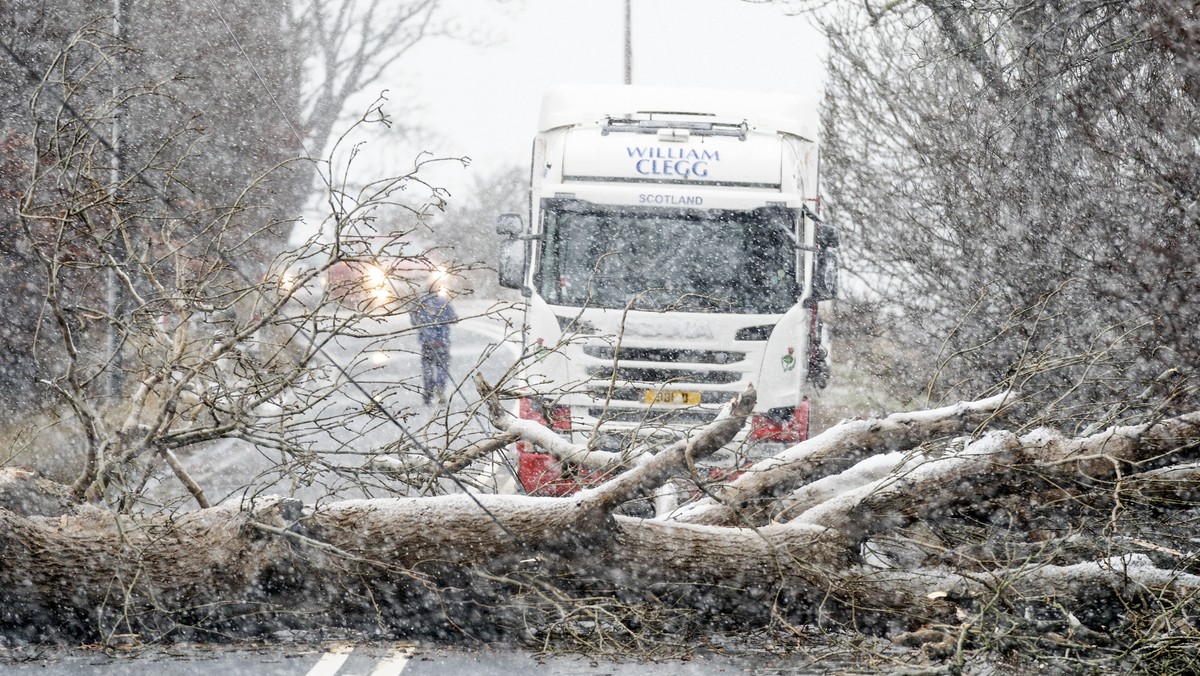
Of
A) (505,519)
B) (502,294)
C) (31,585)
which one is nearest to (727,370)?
(505,519)

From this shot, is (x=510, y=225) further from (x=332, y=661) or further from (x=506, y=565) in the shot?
(x=506, y=565)

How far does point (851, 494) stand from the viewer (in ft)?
17.6

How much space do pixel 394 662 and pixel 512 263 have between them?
4.08m

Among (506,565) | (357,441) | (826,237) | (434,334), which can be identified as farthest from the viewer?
(357,441)

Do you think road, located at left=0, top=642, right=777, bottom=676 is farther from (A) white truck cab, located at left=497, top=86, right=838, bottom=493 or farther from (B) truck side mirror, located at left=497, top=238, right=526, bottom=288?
(B) truck side mirror, located at left=497, top=238, right=526, bottom=288

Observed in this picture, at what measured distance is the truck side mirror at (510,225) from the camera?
29.4 ft

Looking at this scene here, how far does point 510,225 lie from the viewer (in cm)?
905

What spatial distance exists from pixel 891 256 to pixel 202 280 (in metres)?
8.17

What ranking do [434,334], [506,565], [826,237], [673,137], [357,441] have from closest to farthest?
[506,565], [673,137], [826,237], [434,334], [357,441]

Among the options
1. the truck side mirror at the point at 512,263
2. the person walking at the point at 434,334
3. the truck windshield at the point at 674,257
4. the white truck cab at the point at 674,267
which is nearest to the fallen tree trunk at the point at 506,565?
the person walking at the point at 434,334

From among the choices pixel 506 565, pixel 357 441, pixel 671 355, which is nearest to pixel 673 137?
pixel 671 355

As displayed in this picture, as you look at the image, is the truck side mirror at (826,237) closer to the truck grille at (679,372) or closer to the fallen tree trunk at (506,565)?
the truck grille at (679,372)

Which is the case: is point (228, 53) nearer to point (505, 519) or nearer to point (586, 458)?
point (586, 458)

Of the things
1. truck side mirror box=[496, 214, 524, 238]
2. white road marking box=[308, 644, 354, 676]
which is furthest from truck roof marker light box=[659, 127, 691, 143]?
white road marking box=[308, 644, 354, 676]
